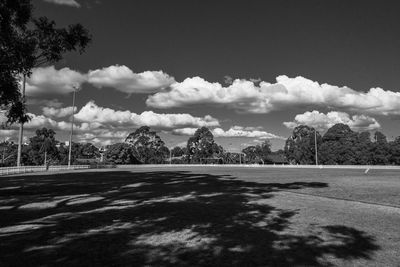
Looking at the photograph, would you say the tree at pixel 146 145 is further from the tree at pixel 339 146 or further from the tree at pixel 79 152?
the tree at pixel 339 146

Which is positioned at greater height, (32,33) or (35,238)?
(32,33)

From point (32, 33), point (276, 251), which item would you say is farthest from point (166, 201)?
point (32, 33)

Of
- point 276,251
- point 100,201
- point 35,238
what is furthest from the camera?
point 100,201

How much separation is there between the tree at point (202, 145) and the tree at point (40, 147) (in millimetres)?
54571

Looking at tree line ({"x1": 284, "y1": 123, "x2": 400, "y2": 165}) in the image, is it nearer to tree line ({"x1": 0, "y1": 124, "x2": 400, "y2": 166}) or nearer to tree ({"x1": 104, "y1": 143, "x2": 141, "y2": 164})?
tree line ({"x1": 0, "y1": 124, "x2": 400, "y2": 166})

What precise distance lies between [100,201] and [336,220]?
873cm

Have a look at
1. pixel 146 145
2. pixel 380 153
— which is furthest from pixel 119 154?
pixel 380 153

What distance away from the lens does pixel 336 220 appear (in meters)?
9.52

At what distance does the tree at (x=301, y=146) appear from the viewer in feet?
350

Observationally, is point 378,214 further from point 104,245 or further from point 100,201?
point 100,201

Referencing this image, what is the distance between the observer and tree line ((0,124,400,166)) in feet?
311

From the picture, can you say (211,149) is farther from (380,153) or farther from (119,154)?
(380,153)

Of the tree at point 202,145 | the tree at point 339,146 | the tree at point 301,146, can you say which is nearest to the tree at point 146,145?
the tree at point 202,145

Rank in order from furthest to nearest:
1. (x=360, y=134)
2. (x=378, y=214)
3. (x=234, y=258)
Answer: (x=360, y=134) → (x=378, y=214) → (x=234, y=258)
